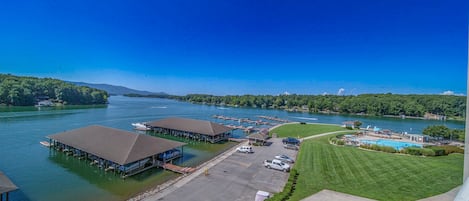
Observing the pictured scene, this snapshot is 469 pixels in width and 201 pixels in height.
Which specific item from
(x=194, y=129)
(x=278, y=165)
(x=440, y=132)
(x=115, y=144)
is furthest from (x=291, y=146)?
(x=440, y=132)

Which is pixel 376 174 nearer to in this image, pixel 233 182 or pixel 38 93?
pixel 233 182

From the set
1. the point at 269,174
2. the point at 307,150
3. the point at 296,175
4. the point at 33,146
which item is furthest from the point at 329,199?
the point at 33,146

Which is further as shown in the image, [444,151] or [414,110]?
[414,110]

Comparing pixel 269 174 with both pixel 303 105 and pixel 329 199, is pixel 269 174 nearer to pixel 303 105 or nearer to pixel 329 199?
pixel 329 199

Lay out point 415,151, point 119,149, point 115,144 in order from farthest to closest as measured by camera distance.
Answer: point 415,151 < point 115,144 < point 119,149

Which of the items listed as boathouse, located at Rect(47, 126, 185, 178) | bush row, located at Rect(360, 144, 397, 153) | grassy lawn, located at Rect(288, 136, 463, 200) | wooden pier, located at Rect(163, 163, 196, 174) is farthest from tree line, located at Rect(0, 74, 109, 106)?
bush row, located at Rect(360, 144, 397, 153)

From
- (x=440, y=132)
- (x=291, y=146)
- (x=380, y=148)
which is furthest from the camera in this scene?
(x=440, y=132)
